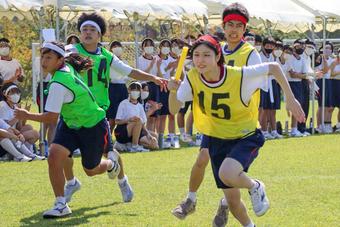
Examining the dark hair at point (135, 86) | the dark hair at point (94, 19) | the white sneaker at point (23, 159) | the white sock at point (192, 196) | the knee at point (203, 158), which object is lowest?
the white sneaker at point (23, 159)

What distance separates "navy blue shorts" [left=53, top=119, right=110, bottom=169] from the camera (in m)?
8.02

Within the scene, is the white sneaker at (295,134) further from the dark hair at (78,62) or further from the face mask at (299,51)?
the dark hair at (78,62)

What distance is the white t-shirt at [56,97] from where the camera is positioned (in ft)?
24.7

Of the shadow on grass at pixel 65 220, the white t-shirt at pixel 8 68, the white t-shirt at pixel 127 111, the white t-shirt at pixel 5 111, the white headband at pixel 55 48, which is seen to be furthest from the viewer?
the white t-shirt at pixel 127 111

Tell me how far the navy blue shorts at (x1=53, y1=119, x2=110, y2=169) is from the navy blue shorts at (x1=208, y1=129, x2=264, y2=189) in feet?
5.15

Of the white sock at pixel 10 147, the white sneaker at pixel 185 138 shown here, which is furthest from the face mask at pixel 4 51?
the white sneaker at pixel 185 138

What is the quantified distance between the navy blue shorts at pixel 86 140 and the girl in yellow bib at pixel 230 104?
160cm

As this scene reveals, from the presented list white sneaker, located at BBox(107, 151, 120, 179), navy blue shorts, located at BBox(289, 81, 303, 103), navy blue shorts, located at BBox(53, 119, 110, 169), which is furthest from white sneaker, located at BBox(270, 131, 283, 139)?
navy blue shorts, located at BBox(53, 119, 110, 169)

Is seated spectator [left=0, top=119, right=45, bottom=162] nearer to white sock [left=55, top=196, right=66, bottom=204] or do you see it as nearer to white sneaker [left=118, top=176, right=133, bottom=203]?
white sneaker [left=118, top=176, right=133, bottom=203]

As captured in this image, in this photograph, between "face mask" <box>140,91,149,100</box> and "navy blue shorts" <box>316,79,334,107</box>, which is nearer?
"face mask" <box>140,91,149,100</box>

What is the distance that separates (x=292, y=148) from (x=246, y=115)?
29.6ft

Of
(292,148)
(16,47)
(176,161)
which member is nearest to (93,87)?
(176,161)

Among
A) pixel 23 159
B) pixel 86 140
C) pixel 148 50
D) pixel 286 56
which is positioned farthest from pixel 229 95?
pixel 286 56

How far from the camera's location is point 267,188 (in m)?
9.95
